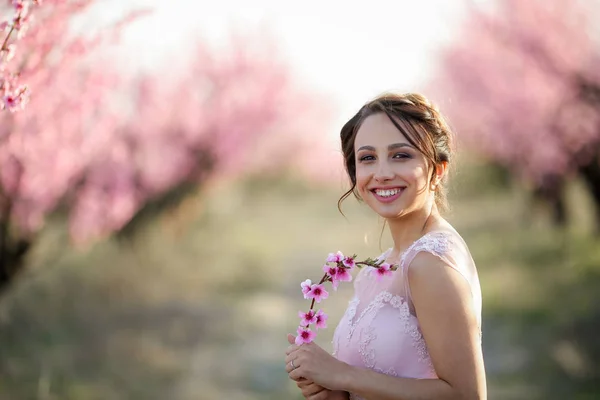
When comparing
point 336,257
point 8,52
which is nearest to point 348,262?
point 336,257

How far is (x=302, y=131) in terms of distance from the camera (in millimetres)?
11812

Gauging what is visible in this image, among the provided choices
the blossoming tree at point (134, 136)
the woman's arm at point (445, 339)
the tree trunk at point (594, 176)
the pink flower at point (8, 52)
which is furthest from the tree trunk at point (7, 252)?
the tree trunk at point (594, 176)

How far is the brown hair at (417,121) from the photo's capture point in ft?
6.37

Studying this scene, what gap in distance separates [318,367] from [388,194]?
43 cm

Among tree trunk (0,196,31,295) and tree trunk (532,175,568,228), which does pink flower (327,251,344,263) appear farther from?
tree trunk (532,175,568,228)

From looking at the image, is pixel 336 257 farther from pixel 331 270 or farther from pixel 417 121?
pixel 417 121

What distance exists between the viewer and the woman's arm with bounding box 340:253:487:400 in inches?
67.5

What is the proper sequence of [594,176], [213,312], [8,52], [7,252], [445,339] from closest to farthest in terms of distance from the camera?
[445,339]
[8,52]
[7,252]
[594,176]
[213,312]

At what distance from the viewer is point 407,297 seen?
6.06ft

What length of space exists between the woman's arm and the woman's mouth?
204 millimetres

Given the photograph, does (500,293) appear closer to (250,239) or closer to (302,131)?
(302,131)

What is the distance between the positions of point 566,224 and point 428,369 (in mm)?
9444

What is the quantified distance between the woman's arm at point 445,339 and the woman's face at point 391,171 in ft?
0.65

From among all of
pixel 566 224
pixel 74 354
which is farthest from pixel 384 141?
pixel 566 224
